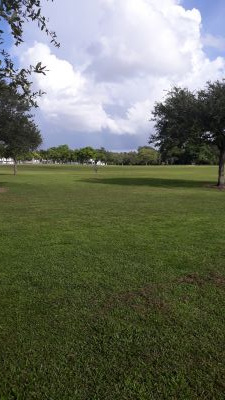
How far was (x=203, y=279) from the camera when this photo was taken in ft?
22.7

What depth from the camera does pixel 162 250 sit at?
29.5ft

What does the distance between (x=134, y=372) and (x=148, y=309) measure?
5.24ft

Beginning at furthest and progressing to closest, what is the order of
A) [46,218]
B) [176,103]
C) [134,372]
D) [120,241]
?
1. [176,103]
2. [46,218]
3. [120,241]
4. [134,372]

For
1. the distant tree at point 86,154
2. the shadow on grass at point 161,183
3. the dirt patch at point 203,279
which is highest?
the distant tree at point 86,154

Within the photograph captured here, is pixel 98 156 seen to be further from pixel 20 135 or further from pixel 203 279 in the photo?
pixel 203 279

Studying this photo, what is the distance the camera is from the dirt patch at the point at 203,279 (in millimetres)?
6711

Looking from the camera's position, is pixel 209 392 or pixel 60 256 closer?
pixel 209 392

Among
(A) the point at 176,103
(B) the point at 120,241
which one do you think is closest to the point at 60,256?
(B) the point at 120,241

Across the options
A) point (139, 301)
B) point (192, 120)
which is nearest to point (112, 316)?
point (139, 301)

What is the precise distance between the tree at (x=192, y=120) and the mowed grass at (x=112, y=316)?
21.1 metres

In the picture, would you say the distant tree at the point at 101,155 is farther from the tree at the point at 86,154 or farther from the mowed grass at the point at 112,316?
the mowed grass at the point at 112,316

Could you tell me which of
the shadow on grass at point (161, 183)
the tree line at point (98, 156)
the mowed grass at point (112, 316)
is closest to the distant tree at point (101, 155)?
the tree line at point (98, 156)

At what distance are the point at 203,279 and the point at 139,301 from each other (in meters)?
1.59

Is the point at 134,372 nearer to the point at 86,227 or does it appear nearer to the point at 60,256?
the point at 60,256
